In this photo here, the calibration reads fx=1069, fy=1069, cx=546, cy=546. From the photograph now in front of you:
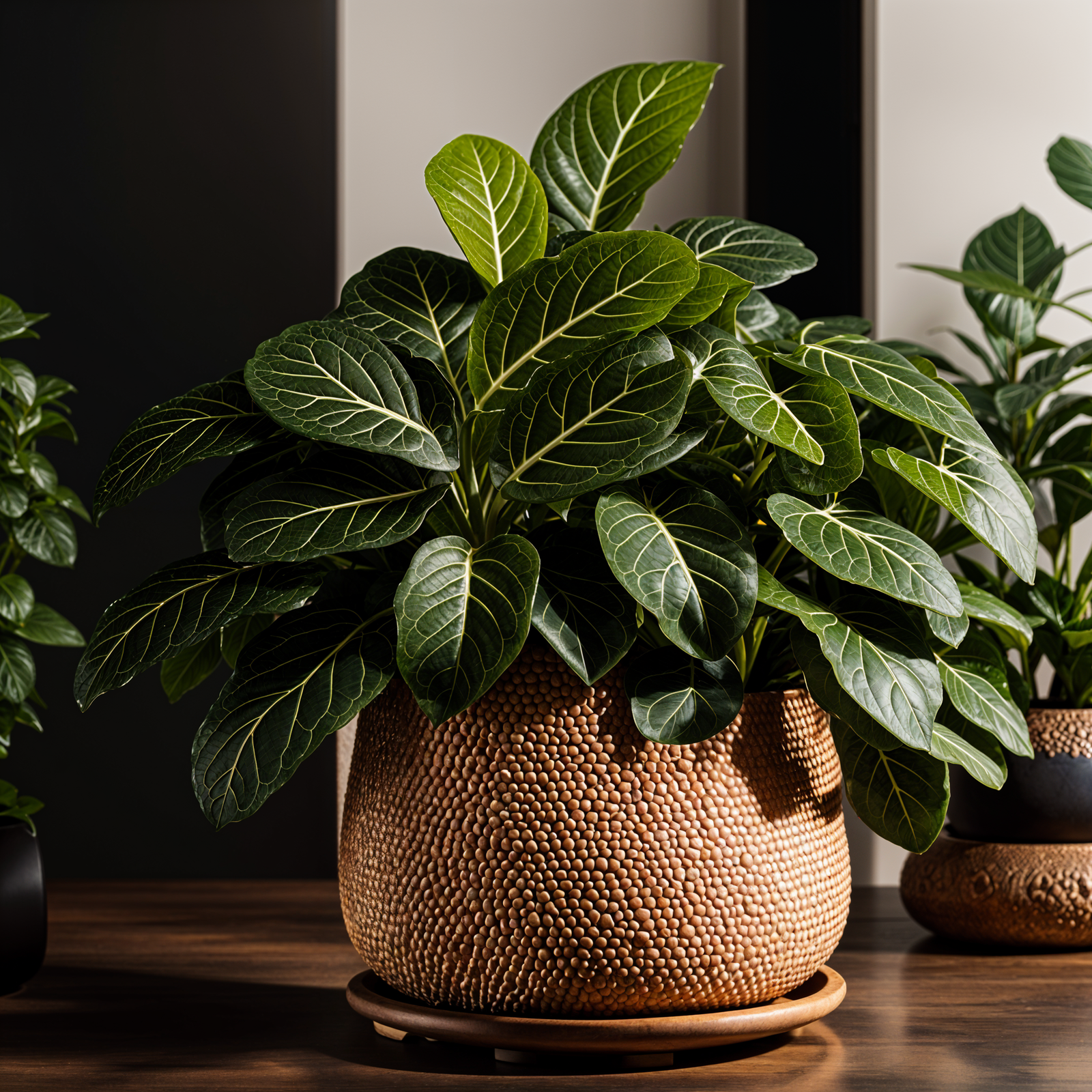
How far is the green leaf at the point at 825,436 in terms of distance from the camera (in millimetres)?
671

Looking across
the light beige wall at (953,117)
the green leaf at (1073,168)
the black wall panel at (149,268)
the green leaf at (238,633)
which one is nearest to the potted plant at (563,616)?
the green leaf at (238,633)

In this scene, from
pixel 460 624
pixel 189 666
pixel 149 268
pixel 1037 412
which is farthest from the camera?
pixel 149 268

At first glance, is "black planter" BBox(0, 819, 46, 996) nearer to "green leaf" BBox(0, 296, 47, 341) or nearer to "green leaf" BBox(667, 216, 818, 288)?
"green leaf" BBox(0, 296, 47, 341)

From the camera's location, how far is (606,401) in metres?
0.65

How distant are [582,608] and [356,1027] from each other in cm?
38

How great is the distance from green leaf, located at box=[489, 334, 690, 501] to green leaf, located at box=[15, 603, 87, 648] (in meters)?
0.56

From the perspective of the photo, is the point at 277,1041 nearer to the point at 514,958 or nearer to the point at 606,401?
the point at 514,958

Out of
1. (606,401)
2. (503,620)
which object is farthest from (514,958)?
(606,401)

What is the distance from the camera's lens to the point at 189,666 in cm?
86

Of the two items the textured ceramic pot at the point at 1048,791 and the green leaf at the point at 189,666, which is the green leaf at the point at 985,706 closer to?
the textured ceramic pot at the point at 1048,791

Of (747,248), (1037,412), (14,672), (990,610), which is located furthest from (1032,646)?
(14,672)

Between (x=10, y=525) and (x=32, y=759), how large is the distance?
0.72m

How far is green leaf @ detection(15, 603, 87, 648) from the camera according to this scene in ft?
3.33

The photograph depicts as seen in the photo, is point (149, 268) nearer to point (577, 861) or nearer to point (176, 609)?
point (176, 609)
